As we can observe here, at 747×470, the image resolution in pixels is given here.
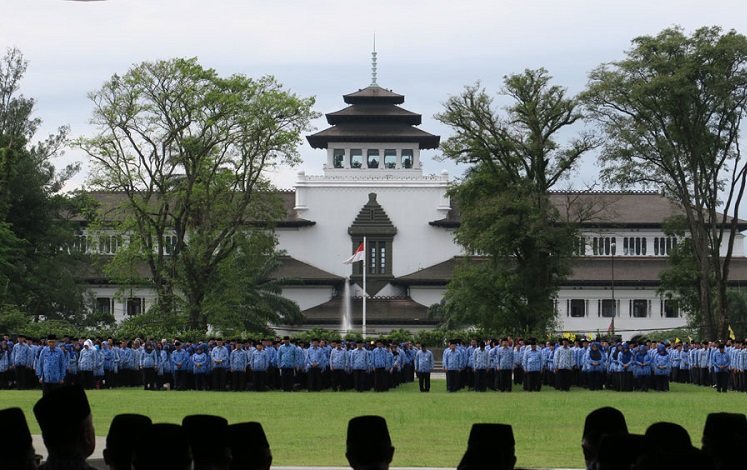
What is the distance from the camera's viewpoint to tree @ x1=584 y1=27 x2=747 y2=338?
51.1 m

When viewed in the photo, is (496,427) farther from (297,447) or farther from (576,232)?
(576,232)

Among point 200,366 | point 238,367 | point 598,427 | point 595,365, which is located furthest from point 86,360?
point 598,427

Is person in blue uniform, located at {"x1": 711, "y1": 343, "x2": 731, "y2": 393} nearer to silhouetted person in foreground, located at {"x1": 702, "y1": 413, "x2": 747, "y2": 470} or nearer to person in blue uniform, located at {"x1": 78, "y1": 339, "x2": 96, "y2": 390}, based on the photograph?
person in blue uniform, located at {"x1": 78, "y1": 339, "x2": 96, "y2": 390}

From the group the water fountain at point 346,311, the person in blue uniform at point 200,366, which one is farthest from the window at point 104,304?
the person in blue uniform at point 200,366

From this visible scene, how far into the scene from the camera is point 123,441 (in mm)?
8430

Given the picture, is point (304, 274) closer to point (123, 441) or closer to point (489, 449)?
point (123, 441)

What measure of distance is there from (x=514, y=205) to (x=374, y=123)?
33.3m

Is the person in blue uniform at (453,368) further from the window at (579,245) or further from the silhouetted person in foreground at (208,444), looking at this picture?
the silhouetted person in foreground at (208,444)

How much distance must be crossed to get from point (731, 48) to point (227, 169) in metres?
23.5

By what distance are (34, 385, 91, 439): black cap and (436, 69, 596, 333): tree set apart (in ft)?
152

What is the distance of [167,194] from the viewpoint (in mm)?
58062

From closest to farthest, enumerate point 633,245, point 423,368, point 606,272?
point 423,368 < point 606,272 < point 633,245

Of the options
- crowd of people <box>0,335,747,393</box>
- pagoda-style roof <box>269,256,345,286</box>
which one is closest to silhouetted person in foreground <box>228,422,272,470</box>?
crowd of people <box>0,335,747,393</box>

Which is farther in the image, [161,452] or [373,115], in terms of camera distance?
[373,115]
